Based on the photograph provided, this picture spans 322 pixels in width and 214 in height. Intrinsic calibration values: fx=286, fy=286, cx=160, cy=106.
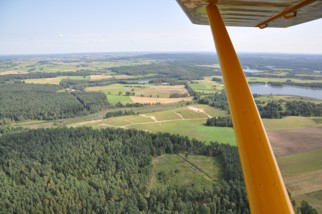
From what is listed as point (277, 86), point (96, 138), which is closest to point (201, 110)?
point (96, 138)

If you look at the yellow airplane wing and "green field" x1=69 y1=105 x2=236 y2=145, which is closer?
the yellow airplane wing

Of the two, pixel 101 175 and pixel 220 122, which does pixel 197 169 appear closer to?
pixel 101 175

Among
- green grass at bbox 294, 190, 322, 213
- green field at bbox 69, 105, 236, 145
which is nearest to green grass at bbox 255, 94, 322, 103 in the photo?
green field at bbox 69, 105, 236, 145

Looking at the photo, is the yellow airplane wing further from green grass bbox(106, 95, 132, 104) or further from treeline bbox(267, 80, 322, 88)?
treeline bbox(267, 80, 322, 88)

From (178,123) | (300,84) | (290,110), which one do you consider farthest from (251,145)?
(300,84)

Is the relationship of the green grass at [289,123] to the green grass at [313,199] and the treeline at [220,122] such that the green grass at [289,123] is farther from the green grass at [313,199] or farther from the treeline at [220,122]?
the green grass at [313,199]

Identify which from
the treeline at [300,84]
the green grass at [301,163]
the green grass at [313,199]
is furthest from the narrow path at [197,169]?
the treeline at [300,84]
